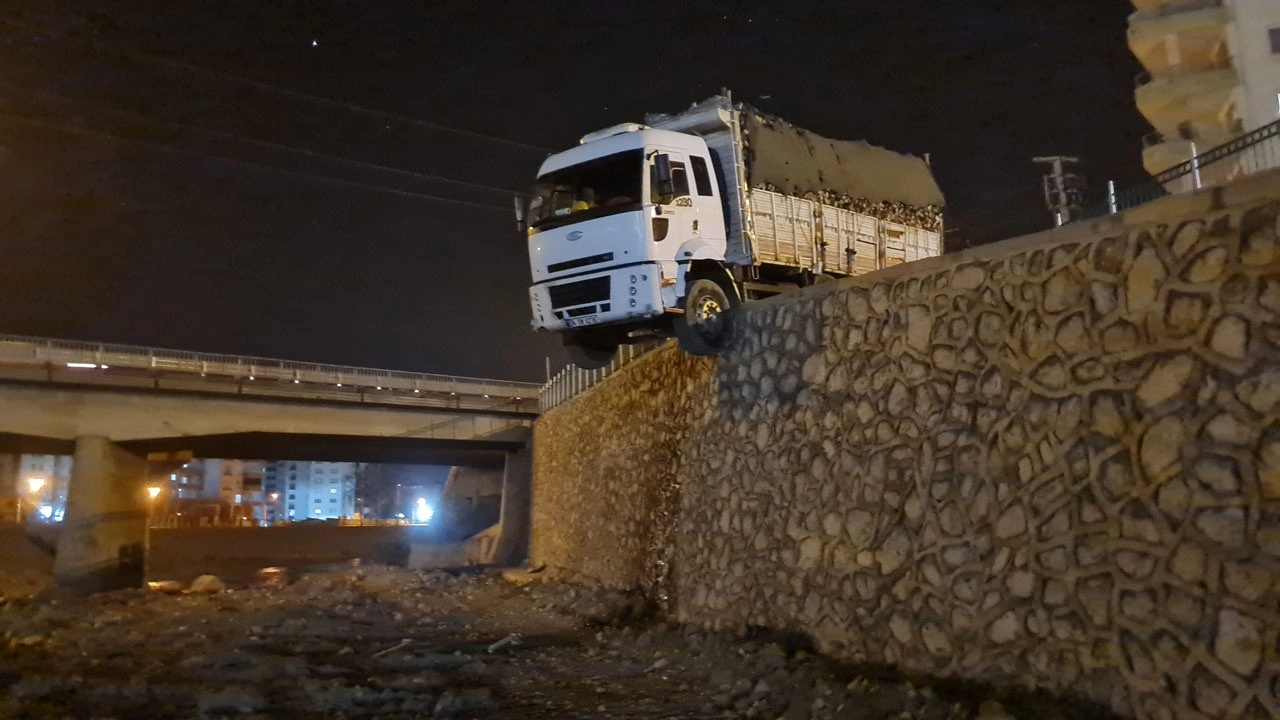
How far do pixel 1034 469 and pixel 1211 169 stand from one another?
5.14m

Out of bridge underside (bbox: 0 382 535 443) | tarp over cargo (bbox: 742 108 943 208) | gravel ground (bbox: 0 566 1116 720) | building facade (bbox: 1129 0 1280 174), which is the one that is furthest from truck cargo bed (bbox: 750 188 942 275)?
bridge underside (bbox: 0 382 535 443)

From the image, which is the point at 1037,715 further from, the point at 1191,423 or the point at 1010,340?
the point at 1010,340

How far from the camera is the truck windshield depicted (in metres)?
11.7

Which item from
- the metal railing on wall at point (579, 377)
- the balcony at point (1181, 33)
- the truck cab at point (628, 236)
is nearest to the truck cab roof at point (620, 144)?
the truck cab at point (628, 236)

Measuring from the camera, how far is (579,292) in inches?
473

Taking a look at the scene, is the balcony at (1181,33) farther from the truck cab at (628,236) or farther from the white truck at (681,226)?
the truck cab at (628,236)

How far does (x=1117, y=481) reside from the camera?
599 cm

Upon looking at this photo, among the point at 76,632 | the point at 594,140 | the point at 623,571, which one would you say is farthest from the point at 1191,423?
the point at 76,632

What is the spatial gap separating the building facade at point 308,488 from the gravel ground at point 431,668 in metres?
127

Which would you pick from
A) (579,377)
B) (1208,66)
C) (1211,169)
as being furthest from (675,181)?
(1208,66)

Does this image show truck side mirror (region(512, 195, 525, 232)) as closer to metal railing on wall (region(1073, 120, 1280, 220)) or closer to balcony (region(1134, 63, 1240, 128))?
metal railing on wall (region(1073, 120, 1280, 220))

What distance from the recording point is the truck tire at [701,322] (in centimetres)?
1161

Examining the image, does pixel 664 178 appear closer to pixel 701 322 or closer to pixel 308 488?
→ pixel 701 322

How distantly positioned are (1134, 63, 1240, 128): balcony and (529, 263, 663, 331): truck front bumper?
23.1m
